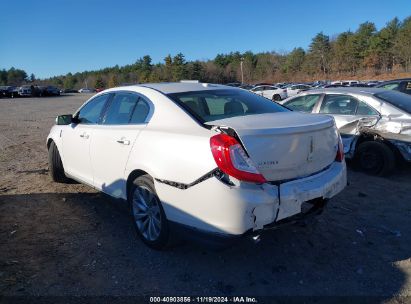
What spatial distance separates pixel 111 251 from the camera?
3750 mm

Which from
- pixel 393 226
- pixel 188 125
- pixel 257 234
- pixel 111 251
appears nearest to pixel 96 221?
pixel 111 251

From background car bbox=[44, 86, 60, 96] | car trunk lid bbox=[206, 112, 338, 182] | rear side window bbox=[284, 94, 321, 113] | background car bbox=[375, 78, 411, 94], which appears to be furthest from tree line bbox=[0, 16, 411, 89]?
car trunk lid bbox=[206, 112, 338, 182]

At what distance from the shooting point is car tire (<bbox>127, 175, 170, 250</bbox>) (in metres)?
3.51

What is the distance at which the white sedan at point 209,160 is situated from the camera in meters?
2.92

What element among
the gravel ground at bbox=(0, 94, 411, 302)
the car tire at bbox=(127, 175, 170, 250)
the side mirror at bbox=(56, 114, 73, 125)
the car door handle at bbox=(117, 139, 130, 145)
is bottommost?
the gravel ground at bbox=(0, 94, 411, 302)

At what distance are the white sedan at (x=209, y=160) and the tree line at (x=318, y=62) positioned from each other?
265 ft

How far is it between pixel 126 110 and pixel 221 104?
1.06 meters

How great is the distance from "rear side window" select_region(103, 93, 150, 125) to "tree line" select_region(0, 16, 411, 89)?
80.9 m

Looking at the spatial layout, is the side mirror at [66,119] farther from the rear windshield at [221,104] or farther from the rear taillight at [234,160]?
the rear taillight at [234,160]

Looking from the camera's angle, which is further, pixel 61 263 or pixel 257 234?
pixel 61 263

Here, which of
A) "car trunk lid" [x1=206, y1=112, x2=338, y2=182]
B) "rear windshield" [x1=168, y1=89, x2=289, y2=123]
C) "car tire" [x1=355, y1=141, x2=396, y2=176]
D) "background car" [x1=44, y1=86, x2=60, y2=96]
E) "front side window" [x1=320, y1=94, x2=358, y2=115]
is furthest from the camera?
"background car" [x1=44, y1=86, x2=60, y2=96]

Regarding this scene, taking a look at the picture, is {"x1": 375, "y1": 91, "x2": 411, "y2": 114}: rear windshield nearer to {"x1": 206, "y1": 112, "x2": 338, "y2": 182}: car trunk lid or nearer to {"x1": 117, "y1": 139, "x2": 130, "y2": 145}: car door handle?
{"x1": 206, "y1": 112, "x2": 338, "y2": 182}: car trunk lid

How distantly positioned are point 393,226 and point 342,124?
270 cm

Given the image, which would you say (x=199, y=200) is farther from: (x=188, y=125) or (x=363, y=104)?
(x=363, y=104)
